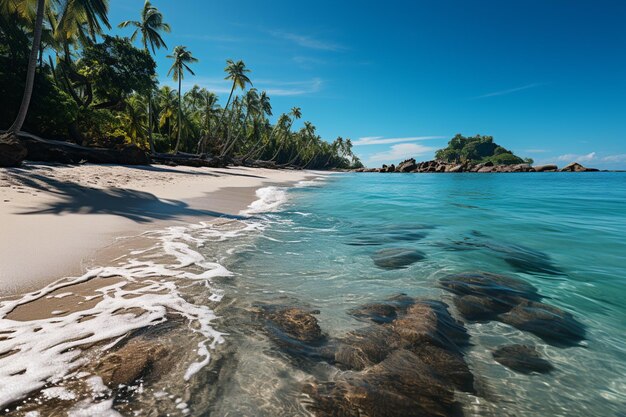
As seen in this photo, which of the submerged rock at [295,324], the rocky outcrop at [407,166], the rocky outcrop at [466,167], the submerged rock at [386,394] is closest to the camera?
the submerged rock at [386,394]

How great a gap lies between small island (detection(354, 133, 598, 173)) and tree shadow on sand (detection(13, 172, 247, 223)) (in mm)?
90595

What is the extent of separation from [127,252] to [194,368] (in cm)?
330

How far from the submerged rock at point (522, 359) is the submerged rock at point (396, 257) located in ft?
7.69

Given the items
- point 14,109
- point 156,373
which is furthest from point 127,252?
point 14,109

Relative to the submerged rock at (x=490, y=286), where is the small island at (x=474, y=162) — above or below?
above

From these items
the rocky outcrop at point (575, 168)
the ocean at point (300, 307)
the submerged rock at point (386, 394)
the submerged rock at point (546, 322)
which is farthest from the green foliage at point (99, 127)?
the rocky outcrop at point (575, 168)

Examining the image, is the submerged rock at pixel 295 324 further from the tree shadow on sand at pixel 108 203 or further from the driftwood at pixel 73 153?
the driftwood at pixel 73 153

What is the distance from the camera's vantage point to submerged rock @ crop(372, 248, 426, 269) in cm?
529

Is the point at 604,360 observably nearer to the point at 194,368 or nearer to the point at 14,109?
the point at 194,368

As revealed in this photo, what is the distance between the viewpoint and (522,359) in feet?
9.10

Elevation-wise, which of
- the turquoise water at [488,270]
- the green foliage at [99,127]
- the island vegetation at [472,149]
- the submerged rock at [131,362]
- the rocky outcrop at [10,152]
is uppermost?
the island vegetation at [472,149]

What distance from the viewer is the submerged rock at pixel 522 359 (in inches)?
105

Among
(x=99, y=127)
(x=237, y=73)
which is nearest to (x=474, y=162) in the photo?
(x=237, y=73)

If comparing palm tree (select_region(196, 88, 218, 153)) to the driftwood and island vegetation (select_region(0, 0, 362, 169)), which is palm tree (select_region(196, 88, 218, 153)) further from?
the driftwood
